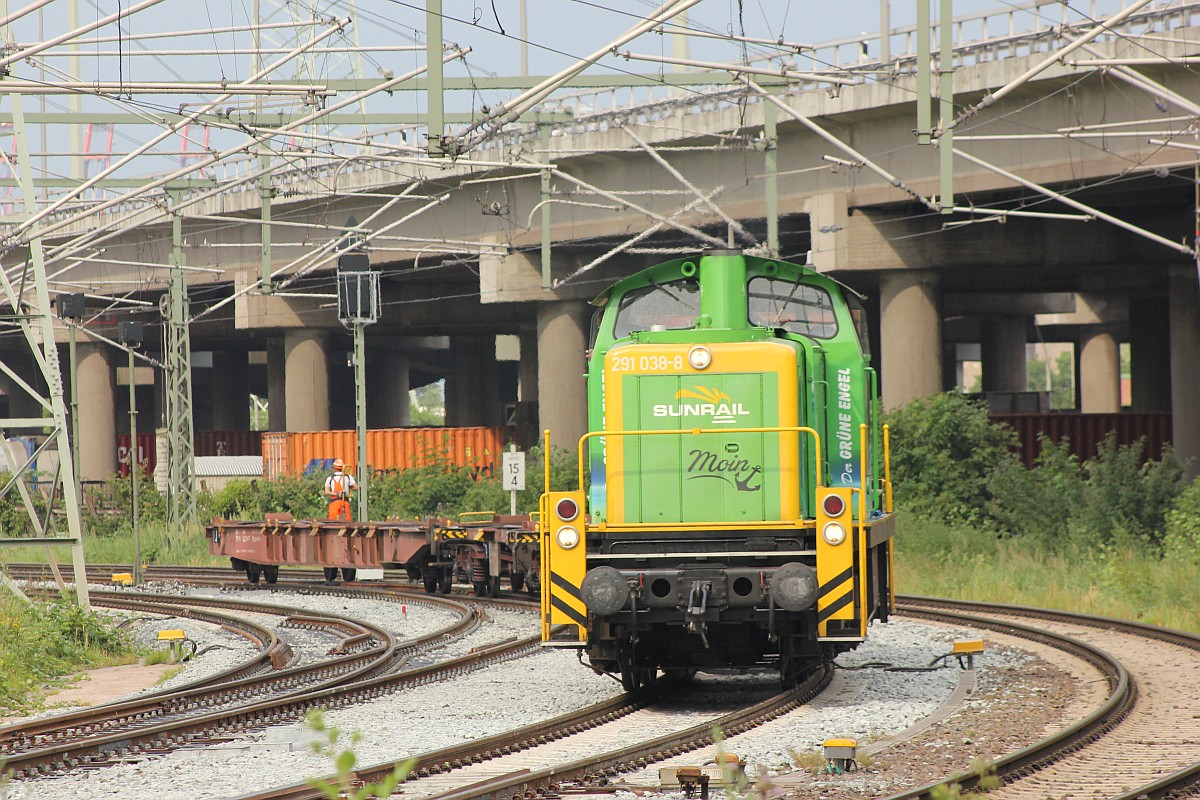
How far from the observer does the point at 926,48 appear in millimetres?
16969

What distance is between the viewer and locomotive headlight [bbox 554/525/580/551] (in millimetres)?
10766

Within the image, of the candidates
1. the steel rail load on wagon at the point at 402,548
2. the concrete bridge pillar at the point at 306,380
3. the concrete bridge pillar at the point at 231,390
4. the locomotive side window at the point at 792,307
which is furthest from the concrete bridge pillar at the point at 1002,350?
the locomotive side window at the point at 792,307

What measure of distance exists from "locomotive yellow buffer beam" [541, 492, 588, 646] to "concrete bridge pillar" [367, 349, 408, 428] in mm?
51813

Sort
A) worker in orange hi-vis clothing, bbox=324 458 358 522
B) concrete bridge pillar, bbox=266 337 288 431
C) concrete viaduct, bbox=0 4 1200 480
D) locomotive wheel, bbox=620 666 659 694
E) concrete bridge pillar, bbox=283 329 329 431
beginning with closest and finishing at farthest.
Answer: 1. locomotive wheel, bbox=620 666 659 694
2. concrete viaduct, bbox=0 4 1200 480
3. worker in orange hi-vis clothing, bbox=324 458 358 522
4. concrete bridge pillar, bbox=283 329 329 431
5. concrete bridge pillar, bbox=266 337 288 431

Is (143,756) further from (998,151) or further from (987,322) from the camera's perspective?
(987,322)

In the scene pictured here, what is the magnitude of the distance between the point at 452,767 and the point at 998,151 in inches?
773

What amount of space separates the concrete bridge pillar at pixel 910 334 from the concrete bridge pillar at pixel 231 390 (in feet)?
146

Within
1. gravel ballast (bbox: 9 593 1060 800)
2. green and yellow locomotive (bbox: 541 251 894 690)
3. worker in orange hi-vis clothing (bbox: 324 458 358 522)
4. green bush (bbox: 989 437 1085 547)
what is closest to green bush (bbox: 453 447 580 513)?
worker in orange hi-vis clothing (bbox: 324 458 358 522)

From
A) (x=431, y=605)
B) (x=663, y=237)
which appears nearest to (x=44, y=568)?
(x=431, y=605)

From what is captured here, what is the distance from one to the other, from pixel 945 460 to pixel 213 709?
59.7 ft

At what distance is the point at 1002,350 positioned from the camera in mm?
50750

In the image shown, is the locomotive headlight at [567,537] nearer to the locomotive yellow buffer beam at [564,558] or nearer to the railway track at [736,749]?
the locomotive yellow buffer beam at [564,558]

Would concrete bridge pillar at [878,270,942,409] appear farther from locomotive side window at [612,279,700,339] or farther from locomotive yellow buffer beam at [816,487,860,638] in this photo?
locomotive yellow buffer beam at [816,487,860,638]

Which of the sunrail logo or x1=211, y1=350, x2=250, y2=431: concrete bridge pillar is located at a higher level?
x1=211, y1=350, x2=250, y2=431: concrete bridge pillar
